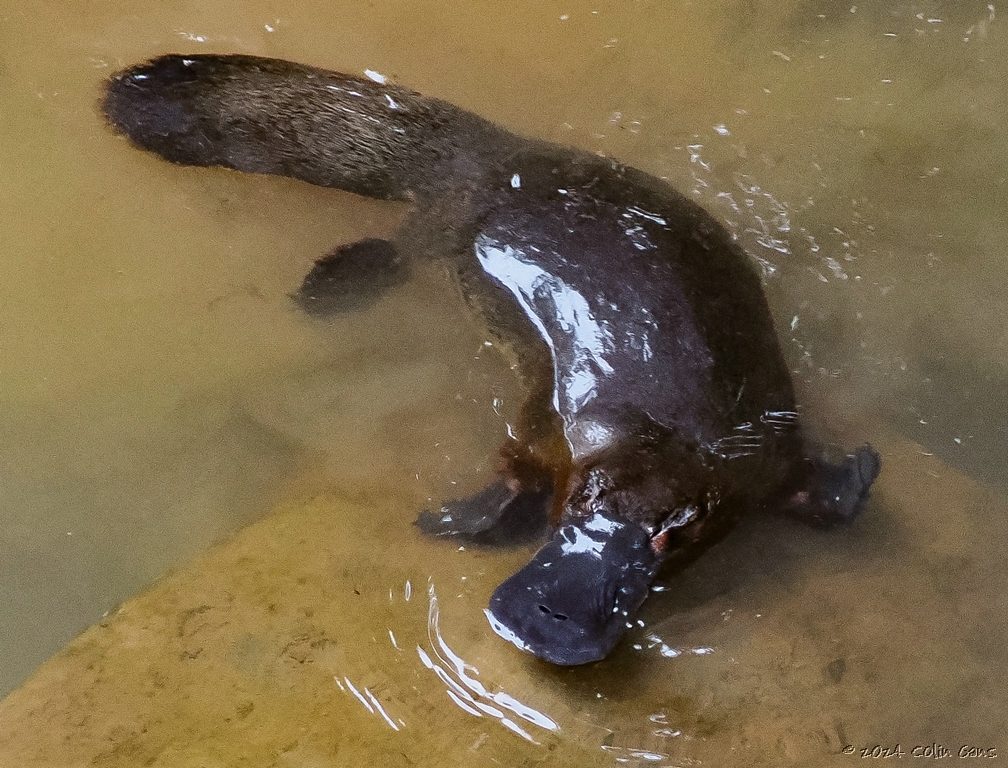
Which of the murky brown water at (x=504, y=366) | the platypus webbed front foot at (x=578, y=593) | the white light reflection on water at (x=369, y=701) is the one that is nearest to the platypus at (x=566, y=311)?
the platypus webbed front foot at (x=578, y=593)

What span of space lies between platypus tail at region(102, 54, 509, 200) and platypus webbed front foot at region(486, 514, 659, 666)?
130 centimetres

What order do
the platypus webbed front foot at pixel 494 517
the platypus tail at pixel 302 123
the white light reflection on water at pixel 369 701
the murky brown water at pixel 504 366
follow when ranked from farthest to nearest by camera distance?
the platypus tail at pixel 302 123, the platypus webbed front foot at pixel 494 517, the murky brown water at pixel 504 366, the white light reflection on water at pixel 369 701

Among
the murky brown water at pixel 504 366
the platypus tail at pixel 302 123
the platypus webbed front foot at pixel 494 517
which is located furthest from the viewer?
the platypus tail at pixel 302 123

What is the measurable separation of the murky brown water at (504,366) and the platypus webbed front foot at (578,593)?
0.33 ft

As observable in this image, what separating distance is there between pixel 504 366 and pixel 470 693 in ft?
3.42

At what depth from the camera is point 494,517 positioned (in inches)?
93.7

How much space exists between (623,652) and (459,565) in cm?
47

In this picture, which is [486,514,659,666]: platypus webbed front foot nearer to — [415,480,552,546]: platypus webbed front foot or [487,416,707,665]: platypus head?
[487,416,707,665]: platypus head

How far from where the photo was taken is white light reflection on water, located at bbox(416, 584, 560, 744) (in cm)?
194

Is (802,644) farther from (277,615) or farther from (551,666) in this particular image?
(277,615)

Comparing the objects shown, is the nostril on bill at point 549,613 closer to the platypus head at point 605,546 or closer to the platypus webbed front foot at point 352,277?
the platypus head at point 605,546

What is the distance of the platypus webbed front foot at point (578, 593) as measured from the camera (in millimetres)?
1989

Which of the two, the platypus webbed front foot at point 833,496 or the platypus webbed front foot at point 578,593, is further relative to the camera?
the platypus webbed front foot at point 833,496

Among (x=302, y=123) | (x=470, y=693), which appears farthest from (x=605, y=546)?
(x=302, y=123)
